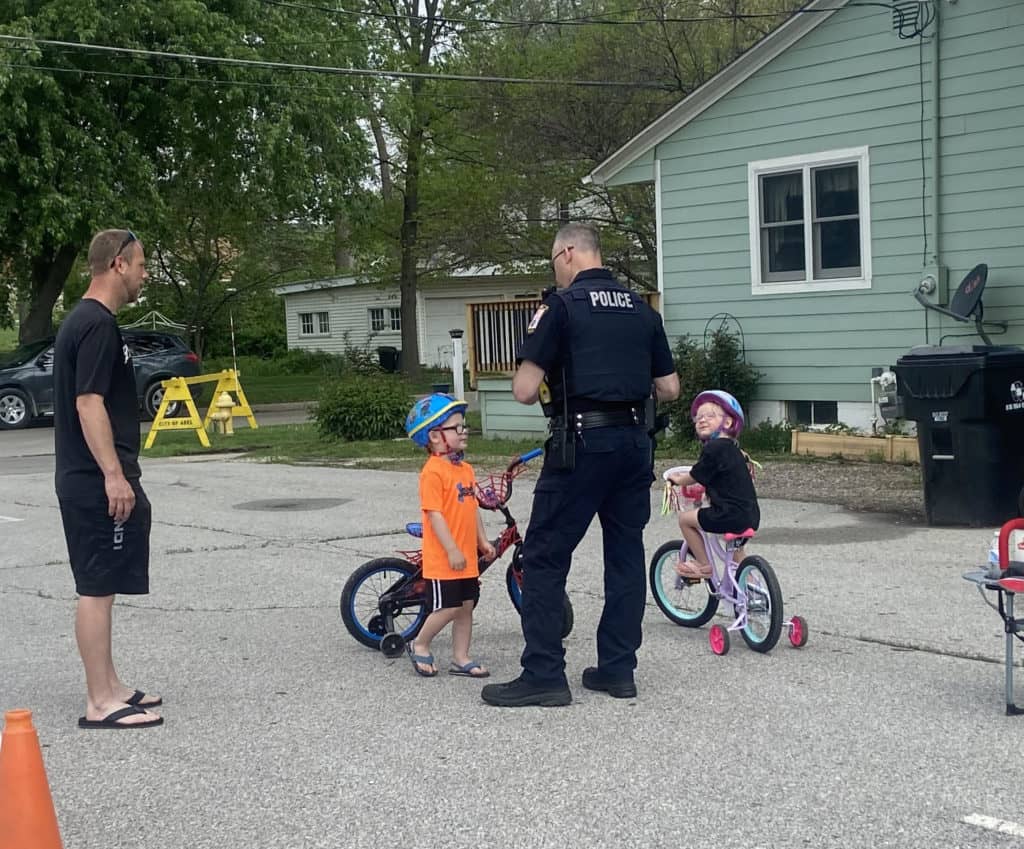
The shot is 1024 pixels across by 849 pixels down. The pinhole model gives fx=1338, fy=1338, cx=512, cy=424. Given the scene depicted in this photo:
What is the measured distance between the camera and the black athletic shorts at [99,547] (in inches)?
214

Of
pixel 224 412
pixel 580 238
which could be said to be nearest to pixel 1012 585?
pixel 580 238

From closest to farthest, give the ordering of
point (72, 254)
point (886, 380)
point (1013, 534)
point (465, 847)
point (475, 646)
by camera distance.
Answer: point (465, 847)
point (1013, 534)
point (475, 646)
point (886, 380)
point (72, 254)

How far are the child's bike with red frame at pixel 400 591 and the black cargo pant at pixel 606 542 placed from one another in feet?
2.33

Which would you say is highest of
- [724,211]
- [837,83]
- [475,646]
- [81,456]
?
[837,83]

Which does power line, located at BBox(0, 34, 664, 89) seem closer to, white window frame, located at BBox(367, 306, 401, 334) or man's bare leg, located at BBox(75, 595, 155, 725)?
man's bare leg, located at BBox(75, 595, 155, 725)

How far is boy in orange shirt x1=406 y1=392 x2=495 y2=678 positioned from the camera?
6.05m

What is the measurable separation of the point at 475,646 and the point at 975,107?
9571 millimetres

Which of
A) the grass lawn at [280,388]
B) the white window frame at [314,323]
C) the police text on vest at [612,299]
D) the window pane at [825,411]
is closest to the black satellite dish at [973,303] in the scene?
the window pane at [825,411]

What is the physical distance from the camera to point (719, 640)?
6.41 meters

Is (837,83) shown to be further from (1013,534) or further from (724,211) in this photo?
(1013,534)

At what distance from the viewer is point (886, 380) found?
13727mm

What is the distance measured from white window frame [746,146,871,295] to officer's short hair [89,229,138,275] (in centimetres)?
1068

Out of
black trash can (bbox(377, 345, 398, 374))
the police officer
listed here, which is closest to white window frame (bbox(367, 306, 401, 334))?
black trash can (bbox(377, 345, 398, 374))

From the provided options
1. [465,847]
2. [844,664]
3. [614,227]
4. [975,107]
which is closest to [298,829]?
[465,847]
